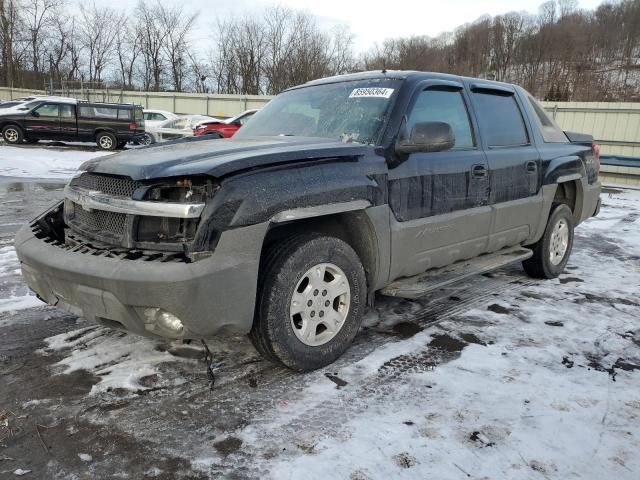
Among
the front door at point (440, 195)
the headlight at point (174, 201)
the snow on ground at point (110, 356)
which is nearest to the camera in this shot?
the headlight at point (174, 201)

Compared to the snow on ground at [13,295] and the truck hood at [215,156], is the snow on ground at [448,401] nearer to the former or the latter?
the snow on ground at [13,295]

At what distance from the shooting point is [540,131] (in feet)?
15.8

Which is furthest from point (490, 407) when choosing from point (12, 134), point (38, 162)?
point (12, 134)

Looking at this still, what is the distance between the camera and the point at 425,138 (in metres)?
3.19

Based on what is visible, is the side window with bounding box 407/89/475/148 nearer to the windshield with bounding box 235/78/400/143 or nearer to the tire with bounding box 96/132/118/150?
the windshield with bounding box 235/78/400/143

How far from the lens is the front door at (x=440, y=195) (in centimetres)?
330

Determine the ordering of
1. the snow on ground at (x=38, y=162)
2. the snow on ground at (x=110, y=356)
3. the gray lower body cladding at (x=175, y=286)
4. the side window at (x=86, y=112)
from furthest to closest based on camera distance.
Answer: the side window at (x=86, y=112)
the snow on ground at (x=38, y=162)
the snow on ground at (x=110, y=356)
the gray lower body cladding at (x=175, y=286)

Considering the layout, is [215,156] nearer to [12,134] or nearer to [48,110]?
[48,110]

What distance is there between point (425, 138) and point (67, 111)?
1947 cm

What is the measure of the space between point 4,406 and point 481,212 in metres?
3.35

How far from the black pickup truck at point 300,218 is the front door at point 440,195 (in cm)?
1

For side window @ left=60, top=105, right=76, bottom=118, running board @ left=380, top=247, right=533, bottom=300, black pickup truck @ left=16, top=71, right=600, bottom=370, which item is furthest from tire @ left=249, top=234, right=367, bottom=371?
side window @ left=60, top=105, right=76, bottom=118

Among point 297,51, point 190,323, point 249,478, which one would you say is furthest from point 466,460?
point 297,51

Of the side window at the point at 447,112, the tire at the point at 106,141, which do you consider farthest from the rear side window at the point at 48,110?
the side window at the point at 447,112
